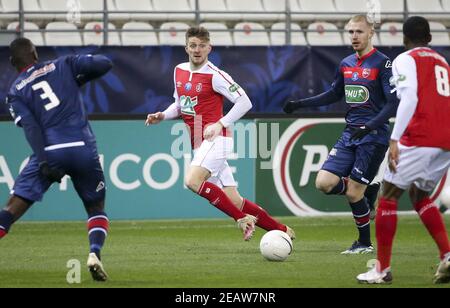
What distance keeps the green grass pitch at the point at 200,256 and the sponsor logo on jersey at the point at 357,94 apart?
1603mm

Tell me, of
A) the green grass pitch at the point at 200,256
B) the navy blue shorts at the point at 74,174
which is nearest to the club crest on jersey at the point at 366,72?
the green grass pitch at the point at 200,256

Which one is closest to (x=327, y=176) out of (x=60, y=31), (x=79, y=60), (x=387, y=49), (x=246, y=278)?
(x=246, y=278)

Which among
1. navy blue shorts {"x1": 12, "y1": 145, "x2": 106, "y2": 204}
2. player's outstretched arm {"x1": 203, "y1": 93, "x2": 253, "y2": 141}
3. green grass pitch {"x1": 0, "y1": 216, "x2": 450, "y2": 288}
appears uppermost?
navy blue shorts {"x1": 12, "y1": 145, "x2": 106, "y2": 204}

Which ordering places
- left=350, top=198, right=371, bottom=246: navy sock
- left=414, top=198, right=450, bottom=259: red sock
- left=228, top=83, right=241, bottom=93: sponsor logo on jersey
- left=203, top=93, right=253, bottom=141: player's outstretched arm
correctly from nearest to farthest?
left=414, top=198, right=450, bottom=259: red sock
left=203, top=93, right=253, bottom=141: player's outstretched arm
left=228, top=83, right=241, bottom=93: sponsor logo on jersey
left=350, top=198, right=371, bottom=246: navy sock

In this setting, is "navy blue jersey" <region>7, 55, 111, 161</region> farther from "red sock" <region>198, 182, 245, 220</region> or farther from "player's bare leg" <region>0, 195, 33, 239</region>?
"red sock" <region>198, 182, 245, 220</region>

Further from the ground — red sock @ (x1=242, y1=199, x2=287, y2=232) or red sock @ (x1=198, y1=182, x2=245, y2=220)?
red sock @ (x1=198, y1=182, x2=245, y2=220)

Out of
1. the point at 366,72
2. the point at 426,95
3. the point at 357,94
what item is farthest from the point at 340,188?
the point at 426,95

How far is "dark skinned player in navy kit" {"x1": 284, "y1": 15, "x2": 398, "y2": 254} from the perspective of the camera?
36.0 ft

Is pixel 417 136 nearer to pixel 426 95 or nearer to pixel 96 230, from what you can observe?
pixel 426 95

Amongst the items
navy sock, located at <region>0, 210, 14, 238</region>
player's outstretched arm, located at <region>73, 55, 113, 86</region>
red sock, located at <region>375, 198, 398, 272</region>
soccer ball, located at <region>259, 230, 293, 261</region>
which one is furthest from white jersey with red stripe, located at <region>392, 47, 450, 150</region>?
navy sock, located at <region>0, 210, 14, 238</region>

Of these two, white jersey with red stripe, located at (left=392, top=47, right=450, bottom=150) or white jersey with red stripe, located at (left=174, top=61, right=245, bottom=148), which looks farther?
white jersey with red stripe, located at (left=174, top=61, right=245, bottom=148)

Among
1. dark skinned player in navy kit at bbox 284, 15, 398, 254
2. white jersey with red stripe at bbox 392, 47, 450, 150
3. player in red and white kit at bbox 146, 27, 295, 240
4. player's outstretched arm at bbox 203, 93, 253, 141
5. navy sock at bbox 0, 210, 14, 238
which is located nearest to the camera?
white jersey with red stripe at bbox 392, 47, 450, 150

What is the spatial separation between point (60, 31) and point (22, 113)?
26.4 ft

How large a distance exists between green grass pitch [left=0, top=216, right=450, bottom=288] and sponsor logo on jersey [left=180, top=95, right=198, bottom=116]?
148 centimetres
